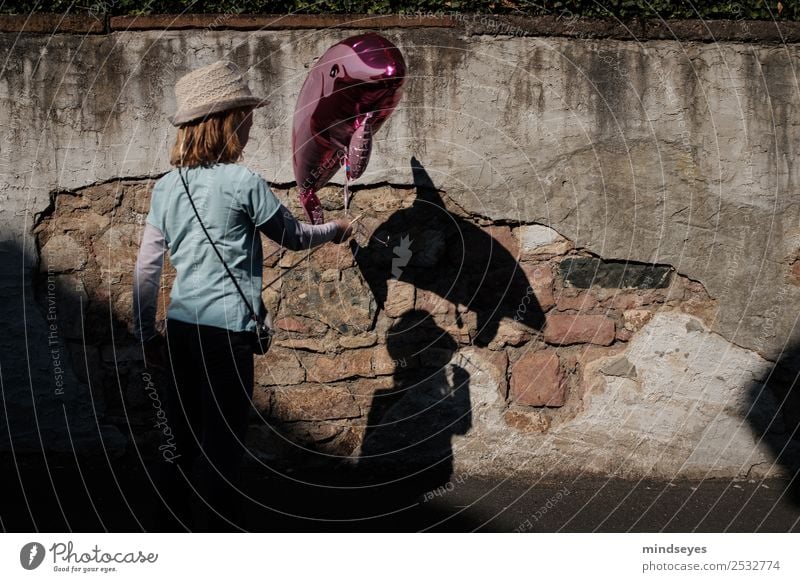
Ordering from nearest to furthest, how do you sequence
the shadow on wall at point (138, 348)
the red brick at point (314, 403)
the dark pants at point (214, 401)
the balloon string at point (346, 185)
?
the dark pants at point (214, 401)
the balloon string at point (346, 185)
the shadow on wall at point (138, 348)
the red brick at point (314, 403)

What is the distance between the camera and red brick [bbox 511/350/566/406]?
14.4 ft

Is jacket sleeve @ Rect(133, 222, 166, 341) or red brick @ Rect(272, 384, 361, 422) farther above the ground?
jacket sleeve @ Rect(133, 222, 166, 341)

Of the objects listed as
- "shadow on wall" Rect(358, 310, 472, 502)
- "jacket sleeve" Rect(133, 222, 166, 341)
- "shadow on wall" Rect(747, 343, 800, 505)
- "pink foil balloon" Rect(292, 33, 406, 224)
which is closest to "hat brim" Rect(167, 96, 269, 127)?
"jacket sleeve" Rect(133, 222, 166, 341)

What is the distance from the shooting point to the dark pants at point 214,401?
3.15 m

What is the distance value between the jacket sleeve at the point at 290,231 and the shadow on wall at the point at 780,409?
218 cm

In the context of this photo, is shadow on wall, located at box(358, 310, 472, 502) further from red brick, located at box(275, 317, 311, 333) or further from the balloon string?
the balloon string

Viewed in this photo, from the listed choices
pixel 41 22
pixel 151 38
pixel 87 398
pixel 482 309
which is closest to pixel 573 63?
pixel 482 309

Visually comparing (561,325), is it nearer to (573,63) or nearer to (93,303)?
(573,63)

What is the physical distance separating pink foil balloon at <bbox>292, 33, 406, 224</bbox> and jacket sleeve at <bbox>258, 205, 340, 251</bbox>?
1.76 ft

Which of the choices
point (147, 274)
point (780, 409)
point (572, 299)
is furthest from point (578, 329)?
point (147, 274)

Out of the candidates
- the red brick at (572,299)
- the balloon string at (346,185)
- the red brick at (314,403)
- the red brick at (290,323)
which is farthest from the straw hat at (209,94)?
the red brick at (572,299)

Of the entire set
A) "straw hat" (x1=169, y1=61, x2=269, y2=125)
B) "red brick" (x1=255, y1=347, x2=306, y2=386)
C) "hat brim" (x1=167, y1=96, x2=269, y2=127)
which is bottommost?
"red brick" (x1=255, y1=347, x2=306, y2=386)

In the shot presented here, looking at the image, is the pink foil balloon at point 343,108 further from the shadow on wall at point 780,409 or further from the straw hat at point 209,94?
the shadow on wall at point 780,409

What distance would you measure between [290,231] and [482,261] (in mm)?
1273
